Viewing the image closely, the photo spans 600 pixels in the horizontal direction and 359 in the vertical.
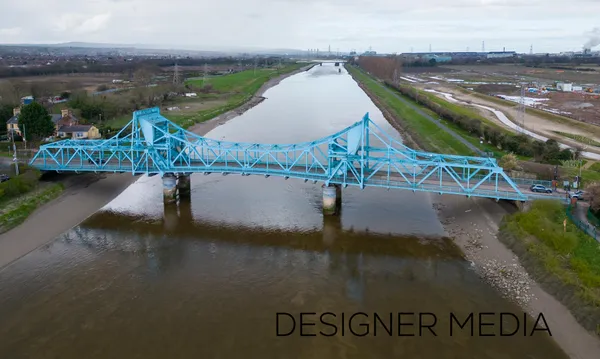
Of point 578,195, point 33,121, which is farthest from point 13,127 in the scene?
point 578,195

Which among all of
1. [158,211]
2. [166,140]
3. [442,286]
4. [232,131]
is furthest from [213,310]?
[232,131]

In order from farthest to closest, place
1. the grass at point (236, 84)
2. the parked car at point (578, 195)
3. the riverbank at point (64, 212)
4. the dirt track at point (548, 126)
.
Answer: the grass at point (236, 84) < the dirt track at point (548, 126) < the parked car at point (578, 195) < the riverbank at point (64, 212)

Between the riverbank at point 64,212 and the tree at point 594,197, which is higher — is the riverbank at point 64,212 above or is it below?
→ below

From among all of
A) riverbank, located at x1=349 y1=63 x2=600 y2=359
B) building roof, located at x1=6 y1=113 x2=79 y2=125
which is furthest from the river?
building roof, located at x1=6 y1=113 x2=79 y2=125

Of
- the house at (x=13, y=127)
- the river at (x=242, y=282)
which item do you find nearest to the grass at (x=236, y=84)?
the house at (x=13, y=127)

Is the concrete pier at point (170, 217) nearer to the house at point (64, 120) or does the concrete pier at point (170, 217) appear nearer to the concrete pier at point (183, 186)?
the concrete pier at point (183, 186)

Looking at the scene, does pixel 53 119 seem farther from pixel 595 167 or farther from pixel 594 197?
pixel 595 167

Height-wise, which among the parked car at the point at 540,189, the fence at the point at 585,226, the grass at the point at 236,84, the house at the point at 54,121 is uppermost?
the grass at the point at 236,84
